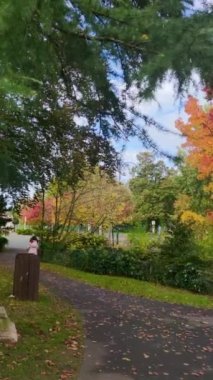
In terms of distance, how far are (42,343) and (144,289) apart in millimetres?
8172

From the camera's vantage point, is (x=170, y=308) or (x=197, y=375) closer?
(x=197, y=375)

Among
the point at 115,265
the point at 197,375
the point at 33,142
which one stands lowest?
the point at 197,375

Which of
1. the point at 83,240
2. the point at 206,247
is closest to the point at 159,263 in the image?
the point at 206,247

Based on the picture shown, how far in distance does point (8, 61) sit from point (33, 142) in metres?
11.5

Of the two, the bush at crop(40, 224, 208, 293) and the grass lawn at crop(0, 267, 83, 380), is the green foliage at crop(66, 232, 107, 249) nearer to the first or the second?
the bush at crop(40, 224, 208, 293)

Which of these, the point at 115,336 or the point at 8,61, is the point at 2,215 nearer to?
the point at 115,336

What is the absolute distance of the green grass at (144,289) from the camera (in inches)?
563

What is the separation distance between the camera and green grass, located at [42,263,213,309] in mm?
14297

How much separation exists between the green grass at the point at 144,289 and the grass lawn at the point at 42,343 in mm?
3825

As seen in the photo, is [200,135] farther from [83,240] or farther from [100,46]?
[100,46]

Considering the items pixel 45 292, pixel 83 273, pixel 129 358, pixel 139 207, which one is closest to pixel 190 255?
pixel 83 273

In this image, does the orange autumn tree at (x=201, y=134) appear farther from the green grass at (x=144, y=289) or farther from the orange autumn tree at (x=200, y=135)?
the green grass at (x=144, y=289)

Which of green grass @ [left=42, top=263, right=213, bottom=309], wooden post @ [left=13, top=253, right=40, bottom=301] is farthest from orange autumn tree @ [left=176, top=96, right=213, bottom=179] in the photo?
wooden post @ [left=13, top=253, right=40, bottom=301]

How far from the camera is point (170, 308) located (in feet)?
41.6
